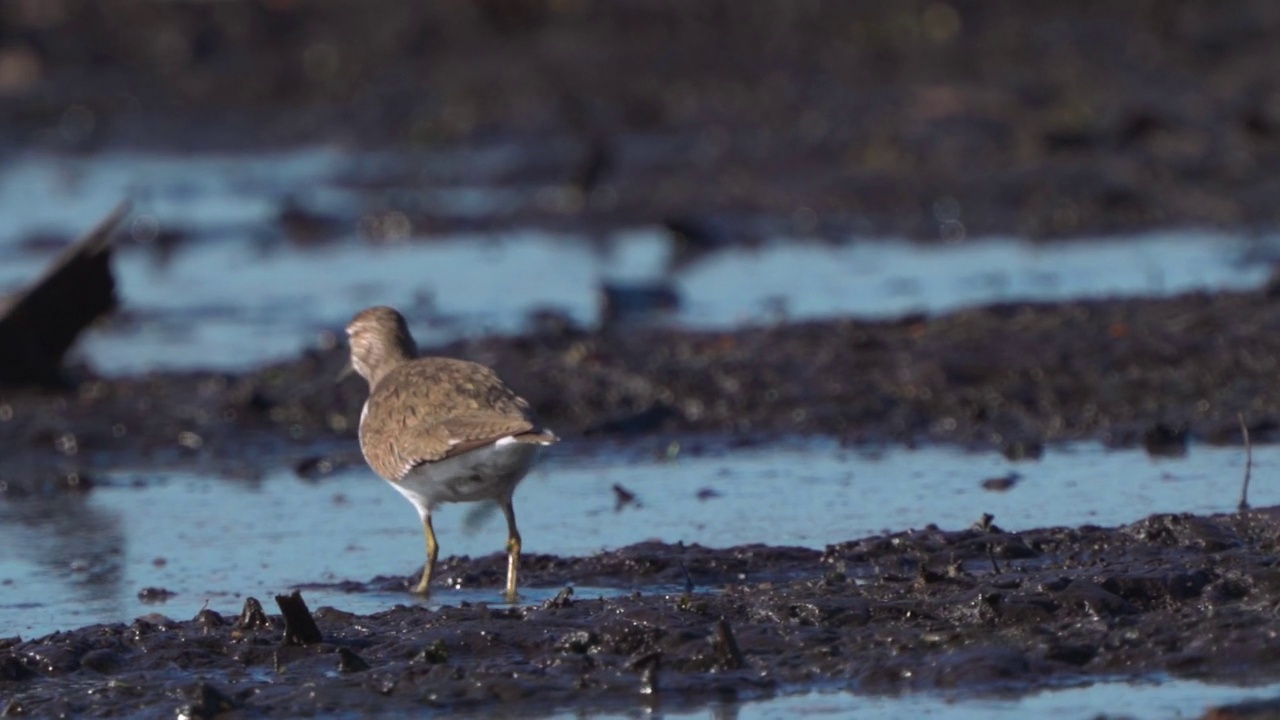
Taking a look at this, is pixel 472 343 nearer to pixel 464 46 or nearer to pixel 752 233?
pixel 752 233

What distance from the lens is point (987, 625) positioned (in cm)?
586

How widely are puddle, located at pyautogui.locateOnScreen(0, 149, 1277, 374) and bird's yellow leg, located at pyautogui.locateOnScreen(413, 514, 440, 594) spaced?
5.12 metres

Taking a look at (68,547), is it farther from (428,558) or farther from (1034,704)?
(1034,704)

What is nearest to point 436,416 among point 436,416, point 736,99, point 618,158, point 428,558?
point 436,416

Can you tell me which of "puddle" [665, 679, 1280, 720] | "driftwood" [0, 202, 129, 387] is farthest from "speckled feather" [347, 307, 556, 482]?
"driftwood" [0, 202, 129, 387]

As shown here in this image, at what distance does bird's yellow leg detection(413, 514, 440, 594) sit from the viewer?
716cm

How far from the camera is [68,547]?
8.23 meters

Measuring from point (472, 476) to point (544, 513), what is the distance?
1.42m

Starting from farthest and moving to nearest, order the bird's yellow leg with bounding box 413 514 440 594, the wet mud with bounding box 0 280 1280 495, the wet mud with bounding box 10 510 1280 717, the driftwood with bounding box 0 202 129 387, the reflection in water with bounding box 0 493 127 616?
the driftwood with bounding box 0 202 129 387 → the wet mud with bounding box 0 280 1280 495 → the reflection in water with bounding box 0 493 127 616 → the bird's yellow leg with bounding box 413 514 440 594 → the wet mud with bounding box 10 510 1280 717

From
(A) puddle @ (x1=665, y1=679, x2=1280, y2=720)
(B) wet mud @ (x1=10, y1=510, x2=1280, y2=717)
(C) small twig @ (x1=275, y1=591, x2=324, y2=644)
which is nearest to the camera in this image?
(A) puddle @ (x1=665, y1=679, x2=1280, y2=720)

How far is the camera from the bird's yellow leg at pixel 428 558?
716 centimetres

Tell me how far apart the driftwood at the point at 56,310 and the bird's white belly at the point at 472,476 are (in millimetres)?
4337

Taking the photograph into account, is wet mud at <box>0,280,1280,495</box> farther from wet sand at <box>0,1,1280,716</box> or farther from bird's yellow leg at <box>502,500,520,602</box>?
bird's yellow leg at <box>502,500,520,602</box>

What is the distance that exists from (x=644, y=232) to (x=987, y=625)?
11.1 meters
